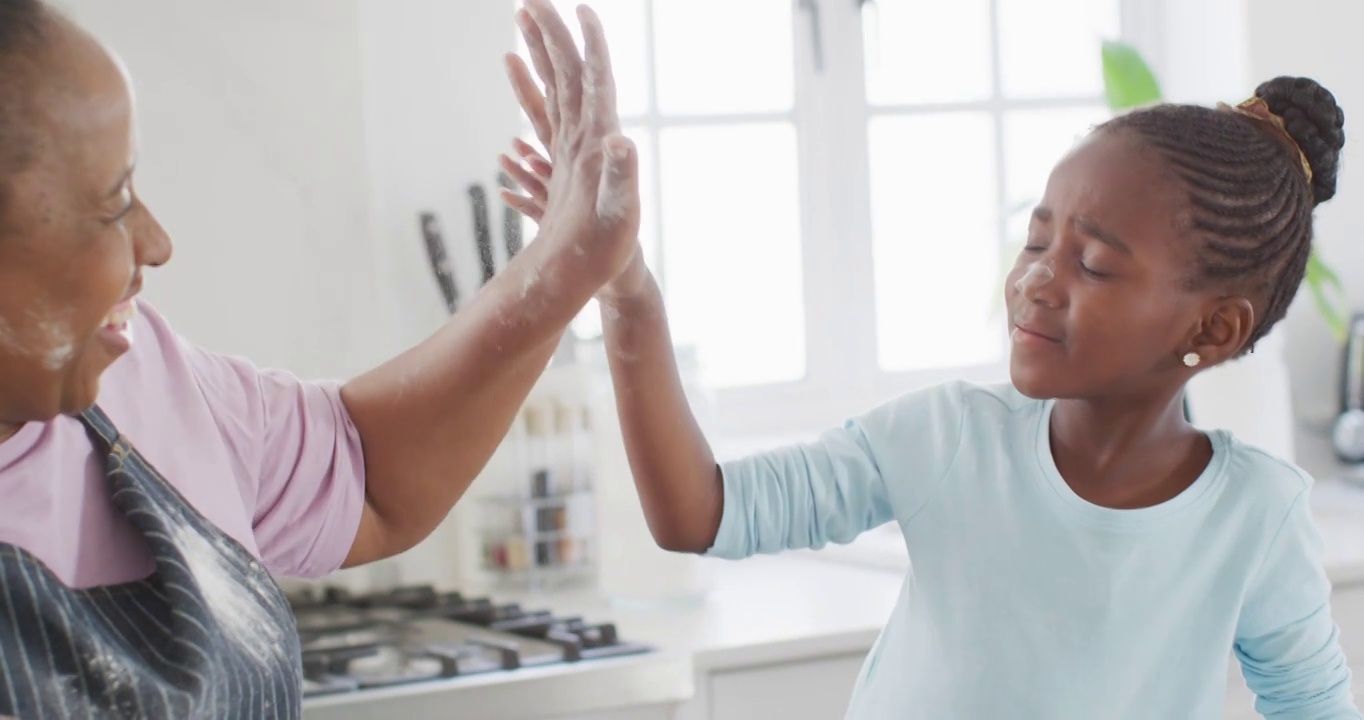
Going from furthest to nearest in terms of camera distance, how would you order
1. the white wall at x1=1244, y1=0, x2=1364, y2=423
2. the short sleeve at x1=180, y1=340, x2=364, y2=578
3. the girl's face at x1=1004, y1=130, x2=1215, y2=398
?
1. the white wall at x1=1244, y1=0, x2=1364, y2=423
2. the girl's face at x1=1004, y1=130, x2=1215, y2=398
3. the short sleeve at x1=180, y1=340, x2=364, y2=578

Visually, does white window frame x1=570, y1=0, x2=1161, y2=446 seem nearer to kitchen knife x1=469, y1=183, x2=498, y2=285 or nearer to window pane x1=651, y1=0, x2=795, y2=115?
window pane x1=651, y1=0, x2=795, y2=115

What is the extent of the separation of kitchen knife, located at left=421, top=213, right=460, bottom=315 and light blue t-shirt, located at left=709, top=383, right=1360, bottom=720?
871 millimetres

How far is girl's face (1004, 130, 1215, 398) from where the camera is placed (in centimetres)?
101

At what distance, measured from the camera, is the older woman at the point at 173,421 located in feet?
2.20

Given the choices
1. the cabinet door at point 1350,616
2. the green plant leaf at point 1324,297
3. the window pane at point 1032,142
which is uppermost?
the window pane at point 1032,142

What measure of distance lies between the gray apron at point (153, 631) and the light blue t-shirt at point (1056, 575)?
0.34 m

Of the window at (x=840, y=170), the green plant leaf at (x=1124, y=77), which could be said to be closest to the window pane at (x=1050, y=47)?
the window at (x=840, y=170)

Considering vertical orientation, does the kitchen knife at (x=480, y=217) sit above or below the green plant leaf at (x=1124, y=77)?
below

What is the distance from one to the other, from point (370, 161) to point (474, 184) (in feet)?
0.44

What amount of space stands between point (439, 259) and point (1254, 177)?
1059mm

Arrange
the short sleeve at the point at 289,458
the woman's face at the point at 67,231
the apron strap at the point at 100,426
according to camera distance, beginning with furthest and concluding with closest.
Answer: the short sleeve at the point at 289,458 → the apron strap at the point at 100,426 → the woman's face at the point at 67,231

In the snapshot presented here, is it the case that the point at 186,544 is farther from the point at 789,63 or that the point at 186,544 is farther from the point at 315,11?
the point at 789,63

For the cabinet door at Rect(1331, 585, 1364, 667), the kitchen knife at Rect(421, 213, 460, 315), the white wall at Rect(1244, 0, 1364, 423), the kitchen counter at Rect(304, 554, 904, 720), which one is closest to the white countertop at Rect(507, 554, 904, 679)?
the kitchen counter at Rect(304, 554, 904, 720)

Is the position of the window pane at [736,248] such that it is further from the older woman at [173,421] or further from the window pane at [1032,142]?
the older woman at [173,421]
